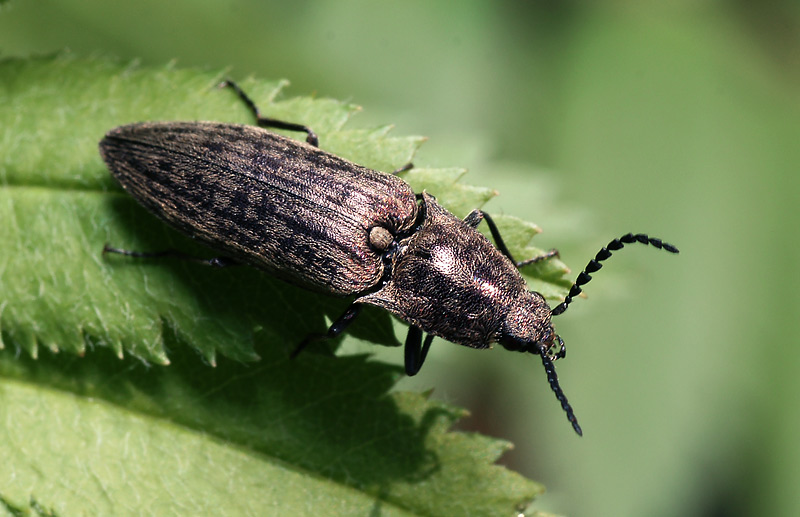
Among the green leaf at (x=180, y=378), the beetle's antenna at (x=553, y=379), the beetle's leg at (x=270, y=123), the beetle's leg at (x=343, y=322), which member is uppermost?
the beetle's leg at (x=270, y=123)

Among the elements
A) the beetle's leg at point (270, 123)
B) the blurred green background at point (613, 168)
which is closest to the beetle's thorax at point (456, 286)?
the beetle's leg at point (270, 123)

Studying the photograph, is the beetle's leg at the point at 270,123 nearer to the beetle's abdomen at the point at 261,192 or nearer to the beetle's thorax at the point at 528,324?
the beetle's abdomen at the point at 261,192

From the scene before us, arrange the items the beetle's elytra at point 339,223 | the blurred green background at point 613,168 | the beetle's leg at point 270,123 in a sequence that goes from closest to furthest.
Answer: the beetle's elytra at point 339,223 → the beetle's leg at point 270,123 → the blurred green background at point 613,168

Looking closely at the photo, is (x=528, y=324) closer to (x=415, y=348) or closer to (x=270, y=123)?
(x=415, y=348)

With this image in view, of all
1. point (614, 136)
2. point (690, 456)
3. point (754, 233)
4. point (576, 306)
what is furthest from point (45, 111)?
point (754, 233)

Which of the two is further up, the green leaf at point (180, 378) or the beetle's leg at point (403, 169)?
the beetle's leg at point (403, 169)

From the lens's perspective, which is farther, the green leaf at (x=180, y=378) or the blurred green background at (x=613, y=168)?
the blurred green background at (x=613, y=168)
